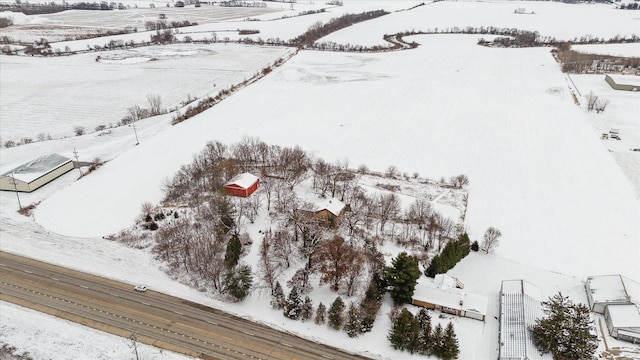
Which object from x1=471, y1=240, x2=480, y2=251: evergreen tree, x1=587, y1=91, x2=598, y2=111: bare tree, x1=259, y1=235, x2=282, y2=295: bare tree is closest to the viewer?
x1=259, y1=235, x2=282, y2=295: bare tree

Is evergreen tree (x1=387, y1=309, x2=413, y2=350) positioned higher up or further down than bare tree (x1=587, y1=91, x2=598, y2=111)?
further down

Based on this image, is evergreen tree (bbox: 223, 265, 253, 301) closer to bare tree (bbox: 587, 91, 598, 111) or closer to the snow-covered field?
the snow-covered field

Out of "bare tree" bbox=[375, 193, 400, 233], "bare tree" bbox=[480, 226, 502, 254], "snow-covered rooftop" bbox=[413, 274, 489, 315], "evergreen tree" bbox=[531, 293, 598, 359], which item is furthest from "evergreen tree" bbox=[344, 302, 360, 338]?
"bare tree" bbox=[480, 226, 502, 254]

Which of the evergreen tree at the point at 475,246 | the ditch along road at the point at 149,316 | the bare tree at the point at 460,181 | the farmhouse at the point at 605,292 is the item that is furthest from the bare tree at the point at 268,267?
the bare tree at the point at 460,181

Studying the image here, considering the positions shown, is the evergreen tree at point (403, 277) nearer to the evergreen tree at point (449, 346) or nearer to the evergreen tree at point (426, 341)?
the evergreen tree at point (426, 341)

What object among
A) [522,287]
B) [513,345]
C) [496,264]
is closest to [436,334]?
[513,345]

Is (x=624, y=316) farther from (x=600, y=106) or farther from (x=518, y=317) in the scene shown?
(x=600, y=106)

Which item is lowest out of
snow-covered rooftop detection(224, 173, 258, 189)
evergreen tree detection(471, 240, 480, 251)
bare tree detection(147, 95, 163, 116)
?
evergreen tree detection(471, 240, 480, 251)
